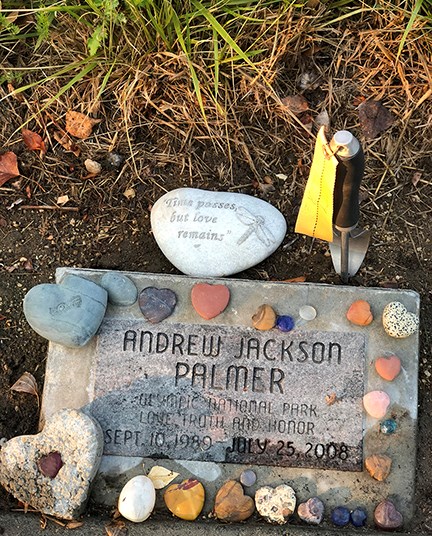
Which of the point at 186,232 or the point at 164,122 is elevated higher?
the point at 164,122

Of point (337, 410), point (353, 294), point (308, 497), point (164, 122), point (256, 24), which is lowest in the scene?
point (308, 497)

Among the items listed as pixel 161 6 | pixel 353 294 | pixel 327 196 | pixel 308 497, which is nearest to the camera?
pixel 327 196

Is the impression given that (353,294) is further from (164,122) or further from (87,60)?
(87,60)

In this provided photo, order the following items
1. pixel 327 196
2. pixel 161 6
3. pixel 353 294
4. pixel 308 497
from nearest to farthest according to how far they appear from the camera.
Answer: pixel 327 196
pixel 308 497
pixel 353 294
pixel 161 6

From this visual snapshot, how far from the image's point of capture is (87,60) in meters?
2.81

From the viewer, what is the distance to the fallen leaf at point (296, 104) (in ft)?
9.30

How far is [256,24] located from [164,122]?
21.2 inches

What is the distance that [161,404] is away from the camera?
239cm

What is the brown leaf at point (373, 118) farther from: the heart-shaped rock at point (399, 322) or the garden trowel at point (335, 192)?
the heart-shaped rock at point (399, 322)

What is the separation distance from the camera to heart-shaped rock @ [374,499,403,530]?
2.27 metres

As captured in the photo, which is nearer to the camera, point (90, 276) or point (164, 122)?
point (90, 276)

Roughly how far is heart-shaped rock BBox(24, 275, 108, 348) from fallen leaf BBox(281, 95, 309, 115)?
1.09 metres

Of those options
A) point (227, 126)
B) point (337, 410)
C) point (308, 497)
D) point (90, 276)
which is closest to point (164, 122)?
point (227, 126)

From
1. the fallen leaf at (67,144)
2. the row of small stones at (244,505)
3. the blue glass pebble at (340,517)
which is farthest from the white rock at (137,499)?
the fallen leaf at (67,144)
